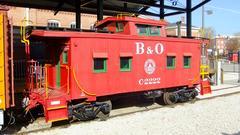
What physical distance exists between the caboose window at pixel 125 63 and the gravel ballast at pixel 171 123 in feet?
5.93

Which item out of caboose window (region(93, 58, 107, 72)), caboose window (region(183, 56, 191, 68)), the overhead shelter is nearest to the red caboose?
caboose window (region(93, 58, 107, 72))

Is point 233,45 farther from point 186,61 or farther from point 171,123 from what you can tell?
point 171,123

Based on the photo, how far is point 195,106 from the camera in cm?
1439

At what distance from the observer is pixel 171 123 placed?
11.0m

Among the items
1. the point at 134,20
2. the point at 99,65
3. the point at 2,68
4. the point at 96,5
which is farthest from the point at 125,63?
the point at 96,5

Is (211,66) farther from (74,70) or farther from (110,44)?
(74,70)

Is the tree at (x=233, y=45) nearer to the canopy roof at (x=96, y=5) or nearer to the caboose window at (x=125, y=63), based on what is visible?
the canopy roof at (x=96, y=5)

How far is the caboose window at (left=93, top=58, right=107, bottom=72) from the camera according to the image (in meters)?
11.5

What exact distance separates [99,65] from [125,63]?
129cm

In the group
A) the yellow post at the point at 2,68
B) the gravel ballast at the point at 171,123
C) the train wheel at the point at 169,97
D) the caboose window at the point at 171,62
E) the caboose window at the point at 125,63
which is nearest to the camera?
the yellow post at the point at 2,68

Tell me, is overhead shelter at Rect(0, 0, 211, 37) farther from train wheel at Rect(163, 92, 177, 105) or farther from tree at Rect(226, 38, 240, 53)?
tree at Rect(226, 38, 240, 53)

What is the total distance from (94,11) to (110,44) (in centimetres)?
1189

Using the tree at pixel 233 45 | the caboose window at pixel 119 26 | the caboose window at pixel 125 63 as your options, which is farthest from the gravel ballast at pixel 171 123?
the tree at pixel 233 45

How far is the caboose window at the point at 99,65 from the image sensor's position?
1150cm
